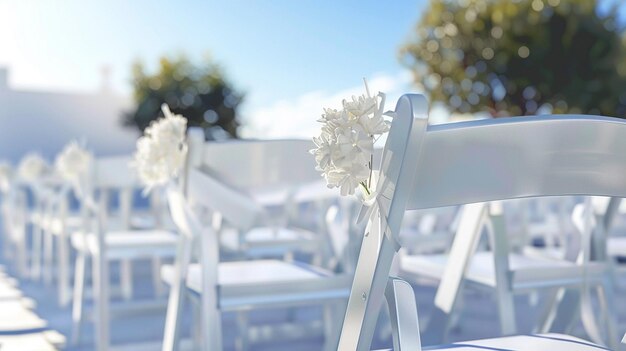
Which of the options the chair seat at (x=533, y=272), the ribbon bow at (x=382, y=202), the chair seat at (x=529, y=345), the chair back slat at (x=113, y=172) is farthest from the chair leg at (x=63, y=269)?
the ribbon bow at (x=382, y=202)

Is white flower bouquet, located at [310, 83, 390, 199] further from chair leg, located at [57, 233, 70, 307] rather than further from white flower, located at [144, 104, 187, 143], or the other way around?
chair leg, located at [57, 233, 70, 307]

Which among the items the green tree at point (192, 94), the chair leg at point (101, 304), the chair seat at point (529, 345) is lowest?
the chair leg at point (101, 304)

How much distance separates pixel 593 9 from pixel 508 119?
1288cm

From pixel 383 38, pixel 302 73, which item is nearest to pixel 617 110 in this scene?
pixel 383 38

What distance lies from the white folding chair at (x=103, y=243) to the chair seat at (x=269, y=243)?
0.68 ft

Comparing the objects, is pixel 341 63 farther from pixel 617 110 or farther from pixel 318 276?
pixel 318 276

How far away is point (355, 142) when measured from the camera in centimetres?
77

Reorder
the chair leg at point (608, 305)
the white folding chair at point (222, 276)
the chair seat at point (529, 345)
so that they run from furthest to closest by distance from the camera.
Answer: the chair leg at point (608, 305) < the white folding chair at point (222, 276) < the chair seat at point (529, 345)

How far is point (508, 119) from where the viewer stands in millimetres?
726

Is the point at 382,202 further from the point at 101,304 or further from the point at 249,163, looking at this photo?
the point at 101,304

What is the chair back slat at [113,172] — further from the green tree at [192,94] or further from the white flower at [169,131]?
the green tree at [192,94]

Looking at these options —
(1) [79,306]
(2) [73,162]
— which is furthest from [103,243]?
(2) [73,162]

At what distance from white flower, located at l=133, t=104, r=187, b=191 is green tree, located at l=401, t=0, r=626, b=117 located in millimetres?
11078

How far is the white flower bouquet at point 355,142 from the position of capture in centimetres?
77
